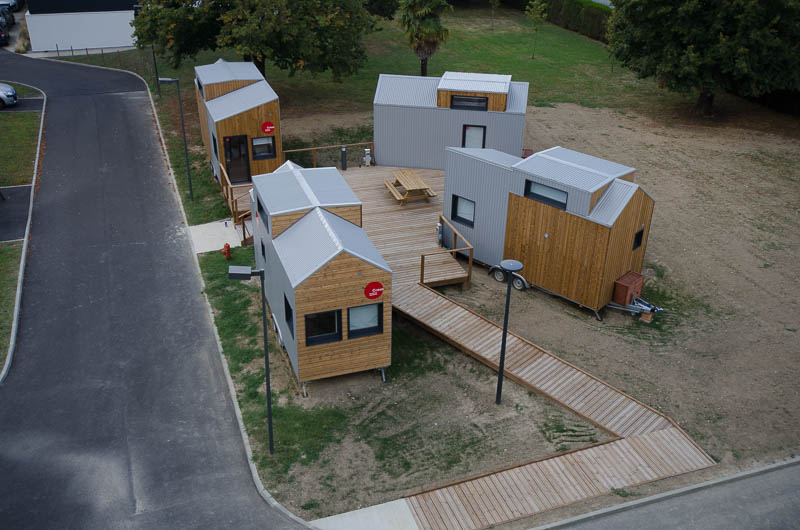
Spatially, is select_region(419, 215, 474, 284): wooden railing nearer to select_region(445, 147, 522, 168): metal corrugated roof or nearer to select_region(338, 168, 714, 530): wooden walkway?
select_region(338, 168, 714, 530): wooden walkway

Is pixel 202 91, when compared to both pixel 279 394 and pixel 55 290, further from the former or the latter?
pixel 279 394

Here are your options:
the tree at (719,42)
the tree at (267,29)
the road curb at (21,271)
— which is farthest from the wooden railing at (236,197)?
the tree at (719,42)

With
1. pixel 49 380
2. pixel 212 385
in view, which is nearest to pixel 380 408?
pixel 212 385

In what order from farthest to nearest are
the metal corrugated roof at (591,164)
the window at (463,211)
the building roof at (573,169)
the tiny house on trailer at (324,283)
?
the window at (463,211) → the metal corrugated roof at (591,164) → the building roof at (573,169) → the tiny house on trailer at (324,283)

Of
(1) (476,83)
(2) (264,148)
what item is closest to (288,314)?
(2) (264,148)

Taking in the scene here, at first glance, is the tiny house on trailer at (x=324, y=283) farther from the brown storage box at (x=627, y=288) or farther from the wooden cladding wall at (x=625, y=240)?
the brown storage box at (x=627, y=288)

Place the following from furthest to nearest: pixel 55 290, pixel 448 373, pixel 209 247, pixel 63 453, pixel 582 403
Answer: pixel 209 247, pixel 55 290, pixel 448 373, pixel 582 403, pixel 63 453
